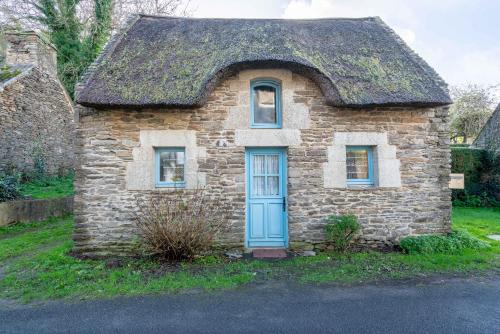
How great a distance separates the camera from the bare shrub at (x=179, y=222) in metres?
5.32

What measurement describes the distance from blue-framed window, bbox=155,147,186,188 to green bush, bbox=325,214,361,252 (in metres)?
3.20

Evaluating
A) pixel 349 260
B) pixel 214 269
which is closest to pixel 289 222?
pixel 349 260

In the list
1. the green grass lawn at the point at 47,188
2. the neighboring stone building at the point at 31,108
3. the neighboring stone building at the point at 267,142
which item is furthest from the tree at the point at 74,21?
the neighboring stone building at the point at 267,142

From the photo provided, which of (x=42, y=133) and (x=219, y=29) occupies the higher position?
(x=219, y=29)

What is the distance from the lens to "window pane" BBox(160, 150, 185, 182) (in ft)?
20.4

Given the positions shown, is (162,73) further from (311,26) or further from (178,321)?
(178,321)

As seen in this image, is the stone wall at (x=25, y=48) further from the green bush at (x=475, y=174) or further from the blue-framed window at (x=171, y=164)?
the green bush at (x=475, y=174)

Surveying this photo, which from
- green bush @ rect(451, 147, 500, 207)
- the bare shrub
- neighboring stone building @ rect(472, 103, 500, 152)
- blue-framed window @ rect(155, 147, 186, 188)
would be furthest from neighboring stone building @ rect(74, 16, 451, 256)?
neighboring stone building @ rect(472, 103, 500, 152)

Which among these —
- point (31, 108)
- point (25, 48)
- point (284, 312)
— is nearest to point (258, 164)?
point (284, 312)

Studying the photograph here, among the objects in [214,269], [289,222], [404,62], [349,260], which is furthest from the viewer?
[404,62]

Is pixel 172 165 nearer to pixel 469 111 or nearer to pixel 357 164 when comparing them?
pixel 357 164

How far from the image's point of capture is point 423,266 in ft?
17.4

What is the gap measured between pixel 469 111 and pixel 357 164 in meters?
20.8

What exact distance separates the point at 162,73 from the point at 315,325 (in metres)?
5.47
